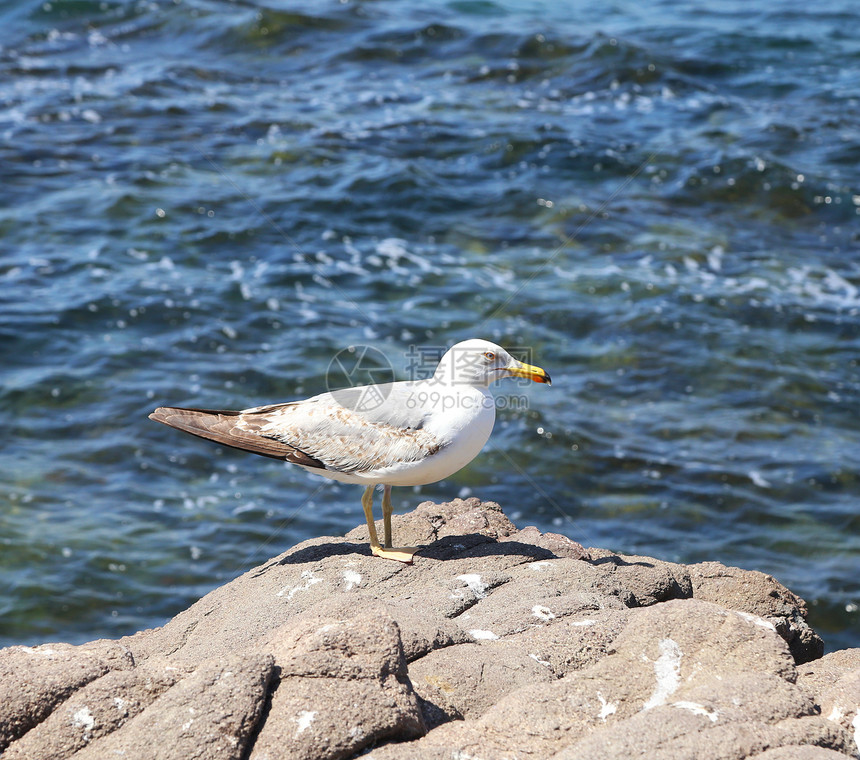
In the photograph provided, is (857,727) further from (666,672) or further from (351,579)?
(351,579)

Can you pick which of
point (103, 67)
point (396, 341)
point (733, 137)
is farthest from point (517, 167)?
point (103, 67)

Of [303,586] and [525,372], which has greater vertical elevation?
[525,372]

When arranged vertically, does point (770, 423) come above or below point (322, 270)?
below

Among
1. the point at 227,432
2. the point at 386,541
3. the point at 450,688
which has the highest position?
the point at 227,432

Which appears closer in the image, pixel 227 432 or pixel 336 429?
pixel 336 429

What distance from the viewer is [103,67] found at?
59.6 ft

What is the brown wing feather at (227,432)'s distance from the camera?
5.05 metres

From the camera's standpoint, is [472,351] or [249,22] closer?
[472,351]

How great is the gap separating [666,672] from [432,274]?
9098mm

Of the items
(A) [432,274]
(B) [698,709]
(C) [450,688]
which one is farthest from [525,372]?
(A) [432,274]

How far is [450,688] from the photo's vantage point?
352 cm

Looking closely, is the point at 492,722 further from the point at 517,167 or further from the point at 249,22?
the point at 249,22

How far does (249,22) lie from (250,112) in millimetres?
4576

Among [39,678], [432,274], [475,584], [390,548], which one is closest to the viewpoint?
[39,678]
